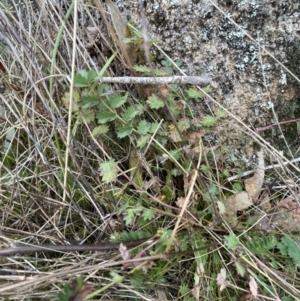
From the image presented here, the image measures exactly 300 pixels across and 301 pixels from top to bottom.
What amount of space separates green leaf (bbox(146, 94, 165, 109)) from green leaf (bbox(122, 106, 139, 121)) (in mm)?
46

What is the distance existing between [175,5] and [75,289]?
34.5 inches

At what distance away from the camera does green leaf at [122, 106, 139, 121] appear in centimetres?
127

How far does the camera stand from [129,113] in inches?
50.4

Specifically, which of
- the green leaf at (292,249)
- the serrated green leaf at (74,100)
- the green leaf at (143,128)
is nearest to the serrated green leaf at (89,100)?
the serrated green leaf at (74,100)

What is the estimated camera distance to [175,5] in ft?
4.42

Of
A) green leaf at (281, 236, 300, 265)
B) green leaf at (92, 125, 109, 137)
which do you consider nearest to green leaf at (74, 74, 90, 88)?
green leaf at (92, 125, 109, 137)

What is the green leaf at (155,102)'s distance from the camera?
126 cm

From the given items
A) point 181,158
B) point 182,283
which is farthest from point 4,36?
A: point 182,283

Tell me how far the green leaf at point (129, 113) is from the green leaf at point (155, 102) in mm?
46

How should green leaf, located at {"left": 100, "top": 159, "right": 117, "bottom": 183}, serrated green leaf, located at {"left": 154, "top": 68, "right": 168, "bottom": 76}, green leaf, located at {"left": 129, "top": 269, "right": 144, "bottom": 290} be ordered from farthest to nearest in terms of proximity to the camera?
serrated green leaf, located at {"left": 154, "top": 68, "right": 168, "bottom": 76}
green leaf, located at {"left": 100, "top": 159, "right": 117, "bottom": 183}
green leaf, located at {"left": 129, "top": 269, "right": 144, "bottom": 290}

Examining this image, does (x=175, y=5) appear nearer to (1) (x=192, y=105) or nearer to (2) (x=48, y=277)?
(1) (x=192, y=105)

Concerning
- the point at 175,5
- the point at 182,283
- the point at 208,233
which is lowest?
the point at 182,283

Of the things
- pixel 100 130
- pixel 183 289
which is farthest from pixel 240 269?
pixel 100 130

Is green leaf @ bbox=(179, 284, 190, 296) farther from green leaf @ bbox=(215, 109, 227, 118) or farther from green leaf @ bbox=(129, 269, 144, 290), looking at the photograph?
green leaf @ bbox=(215, 109, 227, 118)
